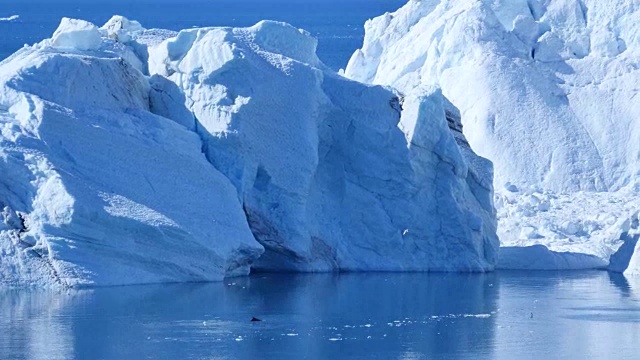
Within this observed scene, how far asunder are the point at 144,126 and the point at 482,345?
21.0ft

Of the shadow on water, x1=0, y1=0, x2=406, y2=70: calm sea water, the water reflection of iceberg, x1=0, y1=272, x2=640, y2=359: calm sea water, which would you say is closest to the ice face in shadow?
x1=0, y1=272, x2=640, y2=359: calm sea water

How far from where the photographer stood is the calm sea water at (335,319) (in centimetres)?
1944

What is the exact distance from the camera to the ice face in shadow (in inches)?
983

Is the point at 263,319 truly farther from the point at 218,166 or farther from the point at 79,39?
the point at 79,39

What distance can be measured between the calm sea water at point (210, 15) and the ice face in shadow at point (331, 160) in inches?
1028

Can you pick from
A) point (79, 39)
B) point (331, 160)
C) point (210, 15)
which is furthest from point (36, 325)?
point (210, 15)

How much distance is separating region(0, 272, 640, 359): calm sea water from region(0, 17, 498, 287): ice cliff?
0.44 meters

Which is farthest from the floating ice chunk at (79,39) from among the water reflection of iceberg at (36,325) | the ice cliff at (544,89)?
the ice cliff at (544,89)

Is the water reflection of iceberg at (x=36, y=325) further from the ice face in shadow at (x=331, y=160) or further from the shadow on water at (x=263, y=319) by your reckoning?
the ice face in shadow at (x=331, y=160)

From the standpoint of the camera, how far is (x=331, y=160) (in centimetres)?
2595

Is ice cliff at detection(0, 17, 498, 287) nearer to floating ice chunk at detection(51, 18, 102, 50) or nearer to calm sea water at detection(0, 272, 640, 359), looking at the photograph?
floating ice chunk at detection(51, 18, 102, 50)

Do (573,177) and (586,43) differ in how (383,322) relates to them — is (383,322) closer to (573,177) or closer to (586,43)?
(573,177)

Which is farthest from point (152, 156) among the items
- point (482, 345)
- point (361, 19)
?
point (361, 19)

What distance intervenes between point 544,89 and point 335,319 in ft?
34.4
